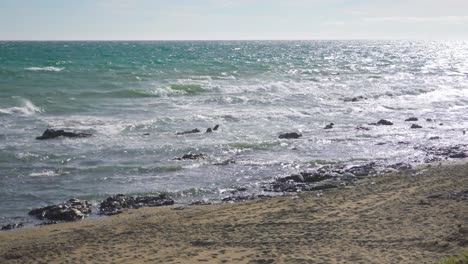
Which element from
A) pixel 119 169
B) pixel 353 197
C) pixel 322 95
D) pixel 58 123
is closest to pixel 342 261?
pixel 353 197

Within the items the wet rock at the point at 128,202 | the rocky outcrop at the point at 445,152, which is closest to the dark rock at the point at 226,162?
the wet rock at the point at 128,202

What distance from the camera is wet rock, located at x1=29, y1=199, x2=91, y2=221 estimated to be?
535 inches

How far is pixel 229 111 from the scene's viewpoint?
32000 millimetres

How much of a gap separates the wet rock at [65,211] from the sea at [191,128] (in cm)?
56

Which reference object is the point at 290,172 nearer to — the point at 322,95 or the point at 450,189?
the point at 450,189

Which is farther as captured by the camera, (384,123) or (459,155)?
(384,123)

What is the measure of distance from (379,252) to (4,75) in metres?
43.0

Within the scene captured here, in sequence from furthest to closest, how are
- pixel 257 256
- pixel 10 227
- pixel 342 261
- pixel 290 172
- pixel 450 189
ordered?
pixel 290 172, pixel 450 189, pixel 10 227, pixel 257 256, pixel 342 261

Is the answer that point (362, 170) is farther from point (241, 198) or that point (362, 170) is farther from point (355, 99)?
point (355, 99)

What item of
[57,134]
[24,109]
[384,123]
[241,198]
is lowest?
[241,198]

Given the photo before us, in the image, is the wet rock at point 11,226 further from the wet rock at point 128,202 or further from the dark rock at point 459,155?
the dark rock at point 459,155

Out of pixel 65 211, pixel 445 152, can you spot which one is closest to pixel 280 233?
pixel 65 211

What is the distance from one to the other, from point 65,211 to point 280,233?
18.8 ft

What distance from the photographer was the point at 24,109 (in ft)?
103
